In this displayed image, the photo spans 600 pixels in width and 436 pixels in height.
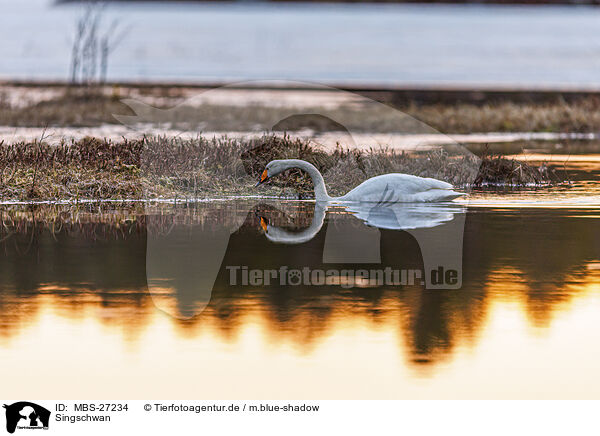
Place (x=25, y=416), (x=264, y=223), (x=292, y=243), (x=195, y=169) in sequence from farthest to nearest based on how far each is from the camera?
(x=195, y=169) < (x=264, y=223) < (x=292, y=243) < (x=25, y=416)

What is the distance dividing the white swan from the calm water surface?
43.5 inches

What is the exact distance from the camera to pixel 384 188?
47.7ft

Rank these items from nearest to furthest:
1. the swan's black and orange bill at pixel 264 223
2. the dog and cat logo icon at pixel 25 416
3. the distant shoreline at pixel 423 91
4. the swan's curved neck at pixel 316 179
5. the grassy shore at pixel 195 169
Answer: the dog and cat logo icon at pixel 25 416, the swan's black and orange bill at pixel 264 223, the swan's curved neck at pixel 316 179, the grassy shore at pixel 195 169, the distant shoreline at pixel 423 91

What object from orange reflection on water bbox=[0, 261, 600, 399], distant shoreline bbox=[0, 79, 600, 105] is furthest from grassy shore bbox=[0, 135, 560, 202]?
distant shoreline bbox=[0, 79, 600, 105]

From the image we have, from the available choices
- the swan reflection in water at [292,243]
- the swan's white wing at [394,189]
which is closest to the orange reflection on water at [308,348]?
the swan reflection in water at [292,243]

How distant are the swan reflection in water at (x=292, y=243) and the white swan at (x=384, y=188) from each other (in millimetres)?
110

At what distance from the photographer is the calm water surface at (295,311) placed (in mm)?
6871

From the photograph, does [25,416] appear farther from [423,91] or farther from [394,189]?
[423,91]

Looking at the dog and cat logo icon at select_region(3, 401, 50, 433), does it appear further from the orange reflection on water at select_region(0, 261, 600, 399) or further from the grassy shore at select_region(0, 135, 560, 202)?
the grassy shore at select_region(0, 135, 560, 202)

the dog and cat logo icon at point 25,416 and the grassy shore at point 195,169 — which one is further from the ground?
the grassy shore at point 195,169

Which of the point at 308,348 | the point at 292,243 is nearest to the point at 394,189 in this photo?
the point at 292,243

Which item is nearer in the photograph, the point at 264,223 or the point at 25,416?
the point at 25,416

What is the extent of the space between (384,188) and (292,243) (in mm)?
3083

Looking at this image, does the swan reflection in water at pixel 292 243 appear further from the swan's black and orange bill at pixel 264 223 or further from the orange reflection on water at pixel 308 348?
the orange reflection on water at pixel 308 348
